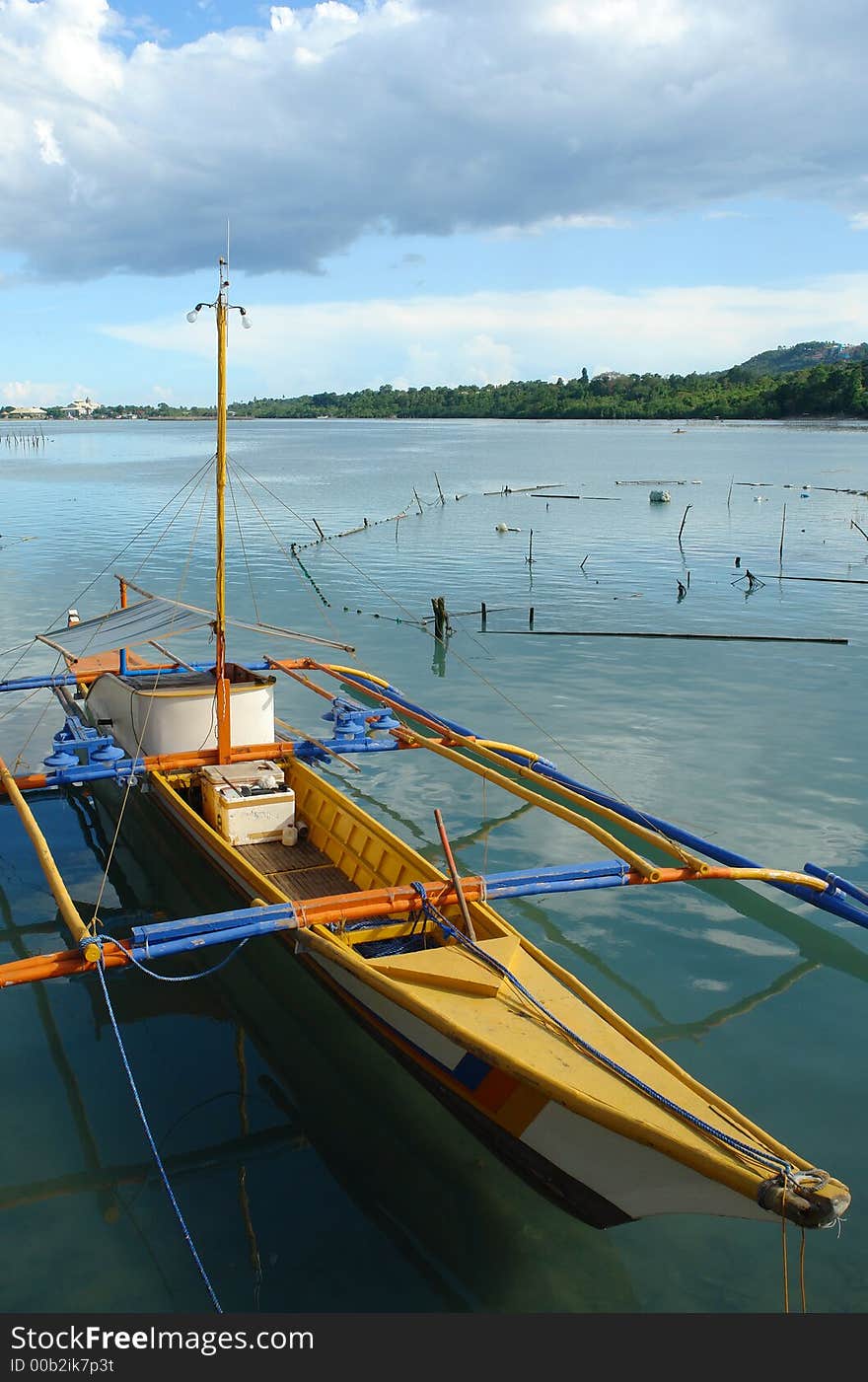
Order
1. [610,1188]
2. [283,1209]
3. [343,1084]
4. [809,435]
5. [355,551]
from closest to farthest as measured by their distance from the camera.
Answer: [610,1188] < [283,1209] < [343,1084] < [355,551] < [809,435]

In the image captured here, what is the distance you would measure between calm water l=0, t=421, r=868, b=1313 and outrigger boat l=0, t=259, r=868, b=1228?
2.68 feet

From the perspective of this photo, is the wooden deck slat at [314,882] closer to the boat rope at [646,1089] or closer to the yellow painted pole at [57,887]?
the yellow painted pole at [57,887]

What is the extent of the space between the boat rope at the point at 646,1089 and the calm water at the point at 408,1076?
6.05 feet

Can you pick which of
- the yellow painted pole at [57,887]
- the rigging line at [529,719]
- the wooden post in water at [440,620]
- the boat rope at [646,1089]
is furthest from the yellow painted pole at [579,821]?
the wooden post in water at [440,620]

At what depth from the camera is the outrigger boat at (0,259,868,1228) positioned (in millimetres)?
8023

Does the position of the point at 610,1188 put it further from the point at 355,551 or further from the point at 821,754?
the point at 355,551

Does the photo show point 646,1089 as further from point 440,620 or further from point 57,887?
point 440,620

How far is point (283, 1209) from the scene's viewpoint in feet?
31.7

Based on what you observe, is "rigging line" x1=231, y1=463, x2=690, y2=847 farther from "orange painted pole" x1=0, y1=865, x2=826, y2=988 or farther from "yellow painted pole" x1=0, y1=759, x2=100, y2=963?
"yellow painted pole" x1=0, y1=759, x2=100, y2=963

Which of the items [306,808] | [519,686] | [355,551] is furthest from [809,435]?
[306,808]

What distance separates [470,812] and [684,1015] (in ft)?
24.7

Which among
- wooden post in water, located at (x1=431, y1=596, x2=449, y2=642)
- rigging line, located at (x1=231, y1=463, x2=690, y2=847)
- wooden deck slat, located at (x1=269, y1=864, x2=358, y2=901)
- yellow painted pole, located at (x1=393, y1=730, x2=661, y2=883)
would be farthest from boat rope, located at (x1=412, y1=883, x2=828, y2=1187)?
wooden post in water, located at (x1=431, y1=596, x2=449, y2=642)

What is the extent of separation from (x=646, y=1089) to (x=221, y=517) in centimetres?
1066

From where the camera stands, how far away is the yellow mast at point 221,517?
15.4 meters
